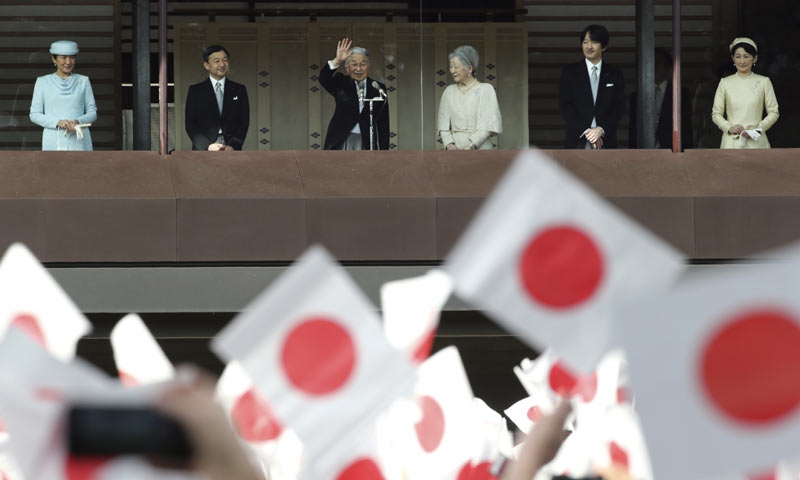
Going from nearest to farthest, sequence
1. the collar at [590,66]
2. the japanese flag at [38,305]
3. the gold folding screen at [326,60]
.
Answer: the japanese flag at [38,305]
the gold folding screen at [326,60]
the collar at [590,66]

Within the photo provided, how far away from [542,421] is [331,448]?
19.2 inches

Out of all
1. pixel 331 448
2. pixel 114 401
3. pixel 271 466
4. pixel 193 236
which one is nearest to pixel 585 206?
pixel 331 448

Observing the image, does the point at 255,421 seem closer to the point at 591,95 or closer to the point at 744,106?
the point at 591,95

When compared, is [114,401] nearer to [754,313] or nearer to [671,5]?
[754,313]

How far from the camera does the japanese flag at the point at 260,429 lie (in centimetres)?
538

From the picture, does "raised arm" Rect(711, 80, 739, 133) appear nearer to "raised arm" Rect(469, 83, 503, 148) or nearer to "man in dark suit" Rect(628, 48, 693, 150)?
"man in dark suit" Rect(628, 48, 693, 150)

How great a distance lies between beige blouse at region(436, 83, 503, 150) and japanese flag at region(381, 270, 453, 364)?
818 cm

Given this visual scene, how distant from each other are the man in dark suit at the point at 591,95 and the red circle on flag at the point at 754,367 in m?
10.7

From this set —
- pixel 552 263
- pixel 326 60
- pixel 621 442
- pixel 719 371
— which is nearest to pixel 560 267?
pixel 552 263

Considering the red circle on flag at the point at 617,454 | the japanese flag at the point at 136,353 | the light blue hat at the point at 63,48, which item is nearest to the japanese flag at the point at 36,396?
the japanese flag at the point at 136,353

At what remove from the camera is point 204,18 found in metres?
13.1

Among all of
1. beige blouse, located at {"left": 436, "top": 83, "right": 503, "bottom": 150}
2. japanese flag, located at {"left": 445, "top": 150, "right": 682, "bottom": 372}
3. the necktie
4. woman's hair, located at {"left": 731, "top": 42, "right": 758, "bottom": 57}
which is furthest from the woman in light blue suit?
japanese flag, located at {"left": 445, "top": 150, "right": 682, "bottom": 372}

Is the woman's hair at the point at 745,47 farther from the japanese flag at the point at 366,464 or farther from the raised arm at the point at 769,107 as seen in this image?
the japanese flag at the point at 366,464

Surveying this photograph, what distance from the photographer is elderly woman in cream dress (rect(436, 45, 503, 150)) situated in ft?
42.2
